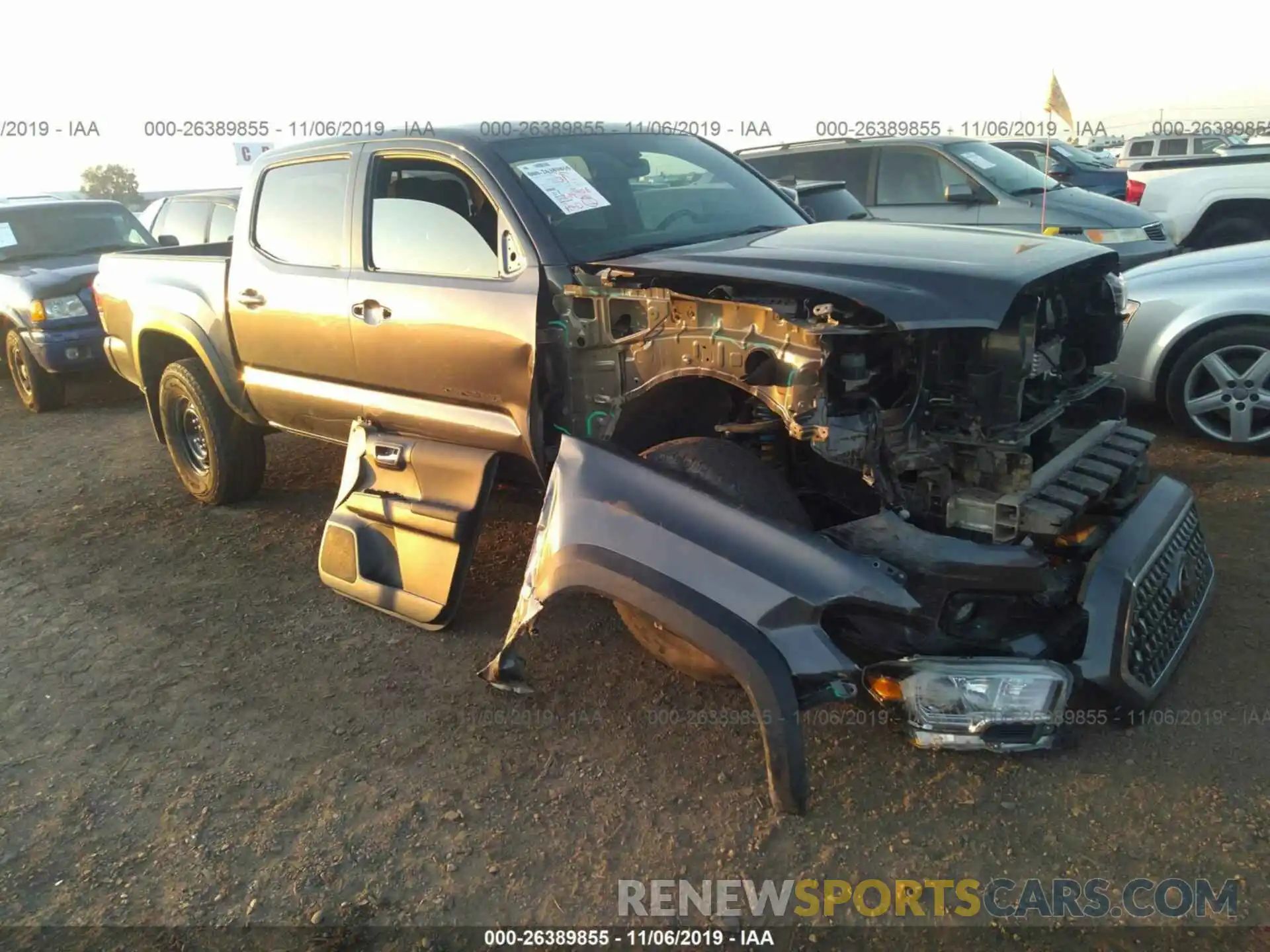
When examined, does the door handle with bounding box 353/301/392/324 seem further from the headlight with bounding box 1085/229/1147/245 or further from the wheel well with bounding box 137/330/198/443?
the headlight with bounding box 1085/229/1147/245

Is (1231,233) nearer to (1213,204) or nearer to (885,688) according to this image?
(1213,204)

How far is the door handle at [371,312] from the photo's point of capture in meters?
3.81

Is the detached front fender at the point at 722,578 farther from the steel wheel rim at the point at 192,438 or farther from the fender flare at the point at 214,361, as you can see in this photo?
the steel wheel rim at the point at 192,438

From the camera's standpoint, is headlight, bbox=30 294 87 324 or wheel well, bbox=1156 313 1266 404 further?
headlight, bbox=30 294 87 324

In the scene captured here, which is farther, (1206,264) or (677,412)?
(1206,264)

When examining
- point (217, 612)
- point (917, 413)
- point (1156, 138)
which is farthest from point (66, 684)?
point (1156, 138)

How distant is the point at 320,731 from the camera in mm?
3219

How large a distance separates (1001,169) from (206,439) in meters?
6.88

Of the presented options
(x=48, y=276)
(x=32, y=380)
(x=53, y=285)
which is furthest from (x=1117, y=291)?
(x=32, y=380)

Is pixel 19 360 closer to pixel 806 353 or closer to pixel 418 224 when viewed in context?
pixel 418 224

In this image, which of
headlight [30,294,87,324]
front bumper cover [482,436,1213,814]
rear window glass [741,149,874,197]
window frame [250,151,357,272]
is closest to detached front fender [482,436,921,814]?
front bumper cover [482,436,1213,814]

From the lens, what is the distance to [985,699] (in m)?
2.47

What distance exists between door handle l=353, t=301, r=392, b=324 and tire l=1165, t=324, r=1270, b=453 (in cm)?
407

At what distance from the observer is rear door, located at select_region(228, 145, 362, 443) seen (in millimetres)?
4078
